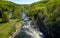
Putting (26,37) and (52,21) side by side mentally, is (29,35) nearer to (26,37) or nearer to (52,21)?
(26,37)

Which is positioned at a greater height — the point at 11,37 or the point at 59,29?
the point at 59,29

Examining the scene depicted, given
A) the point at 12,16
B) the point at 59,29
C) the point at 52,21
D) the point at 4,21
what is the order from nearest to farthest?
the point at 59,29 < the point at 52,21 < the point at 4,21 < the point at 12,16

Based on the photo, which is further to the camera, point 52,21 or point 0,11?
point 0,11

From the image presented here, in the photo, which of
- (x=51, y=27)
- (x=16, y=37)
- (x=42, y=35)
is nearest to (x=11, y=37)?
(x=16, y=37)

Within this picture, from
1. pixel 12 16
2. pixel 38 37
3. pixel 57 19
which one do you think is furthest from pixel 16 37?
pixel 12 16

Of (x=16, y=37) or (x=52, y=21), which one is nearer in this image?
(x=52, y=21)

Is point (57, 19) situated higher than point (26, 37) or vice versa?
point (57, 19)

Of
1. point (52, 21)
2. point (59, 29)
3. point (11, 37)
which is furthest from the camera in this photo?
point (11, 37)

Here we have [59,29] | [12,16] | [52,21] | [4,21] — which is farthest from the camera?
[12,16]

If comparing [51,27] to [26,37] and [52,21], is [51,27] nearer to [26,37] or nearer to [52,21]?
[52,21]
